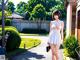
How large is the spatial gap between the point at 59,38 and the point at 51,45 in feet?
0.97

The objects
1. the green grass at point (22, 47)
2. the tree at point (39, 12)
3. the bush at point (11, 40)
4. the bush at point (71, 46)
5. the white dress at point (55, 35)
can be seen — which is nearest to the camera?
the white dress at point (55, 35)

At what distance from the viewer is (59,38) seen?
8391 millimetres

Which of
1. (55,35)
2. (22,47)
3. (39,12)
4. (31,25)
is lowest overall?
(22,47)

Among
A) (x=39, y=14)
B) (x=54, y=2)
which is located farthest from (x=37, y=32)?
(x=54, y=2)

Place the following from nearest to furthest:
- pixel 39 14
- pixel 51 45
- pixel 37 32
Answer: pixel 51 45, pixel 37 32, pixel 39 14

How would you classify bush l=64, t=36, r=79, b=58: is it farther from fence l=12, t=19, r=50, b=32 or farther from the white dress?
fence l=12, t=19, r=50, b=32

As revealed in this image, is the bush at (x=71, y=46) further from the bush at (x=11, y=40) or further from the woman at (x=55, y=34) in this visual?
the woman at (x=55, y=34)

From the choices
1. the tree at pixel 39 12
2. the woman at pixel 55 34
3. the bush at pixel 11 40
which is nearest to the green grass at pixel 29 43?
the bush at pixel 11 40

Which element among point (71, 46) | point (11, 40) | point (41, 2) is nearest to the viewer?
point (71, 46)

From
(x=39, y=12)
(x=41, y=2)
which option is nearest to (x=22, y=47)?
(x=39, y=12)

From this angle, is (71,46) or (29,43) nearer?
(71,46)

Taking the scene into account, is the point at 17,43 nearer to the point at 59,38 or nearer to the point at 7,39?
the point at 7,39

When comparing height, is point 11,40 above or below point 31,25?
above

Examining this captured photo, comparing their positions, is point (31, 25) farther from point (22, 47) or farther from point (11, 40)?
point (11, 40)
